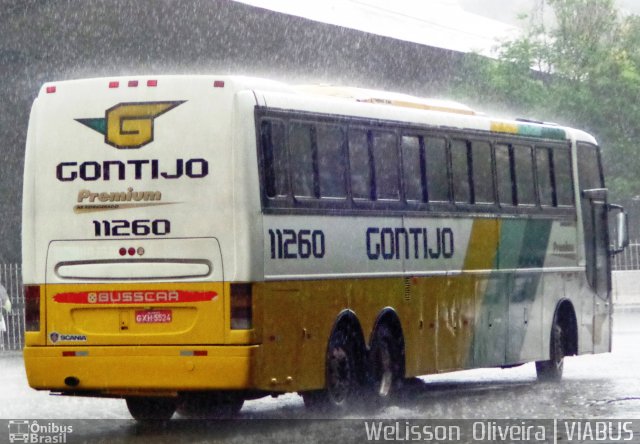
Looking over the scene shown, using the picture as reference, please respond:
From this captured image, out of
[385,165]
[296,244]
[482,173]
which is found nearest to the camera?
[296,244]

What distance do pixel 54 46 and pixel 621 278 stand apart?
17610 mm

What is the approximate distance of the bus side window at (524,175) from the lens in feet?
65.8

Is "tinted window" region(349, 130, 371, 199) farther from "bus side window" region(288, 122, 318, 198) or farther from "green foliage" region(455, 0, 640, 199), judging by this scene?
"green foliage" region(455, 0, 640, 199)

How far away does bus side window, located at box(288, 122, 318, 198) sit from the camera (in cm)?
1517

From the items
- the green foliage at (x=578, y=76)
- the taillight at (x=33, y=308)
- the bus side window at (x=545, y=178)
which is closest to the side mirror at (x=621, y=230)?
the bus side window at (x=545, y=178)

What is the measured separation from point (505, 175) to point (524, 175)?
567 mm

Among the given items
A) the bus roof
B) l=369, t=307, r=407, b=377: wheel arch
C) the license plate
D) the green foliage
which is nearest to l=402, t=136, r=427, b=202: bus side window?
the bus roof

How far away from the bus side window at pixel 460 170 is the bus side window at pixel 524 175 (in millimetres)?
1399

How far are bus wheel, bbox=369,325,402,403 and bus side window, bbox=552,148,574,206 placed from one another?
15.8 ft

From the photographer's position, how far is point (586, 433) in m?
13.6

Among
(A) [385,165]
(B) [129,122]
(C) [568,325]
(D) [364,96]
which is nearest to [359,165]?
(A) [385,165]

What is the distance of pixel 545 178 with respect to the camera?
68.3 feet

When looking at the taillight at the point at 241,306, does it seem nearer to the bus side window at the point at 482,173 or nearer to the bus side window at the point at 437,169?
the bus side window at the point at 437,169

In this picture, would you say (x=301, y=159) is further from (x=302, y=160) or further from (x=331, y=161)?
(x=331, y=161)
